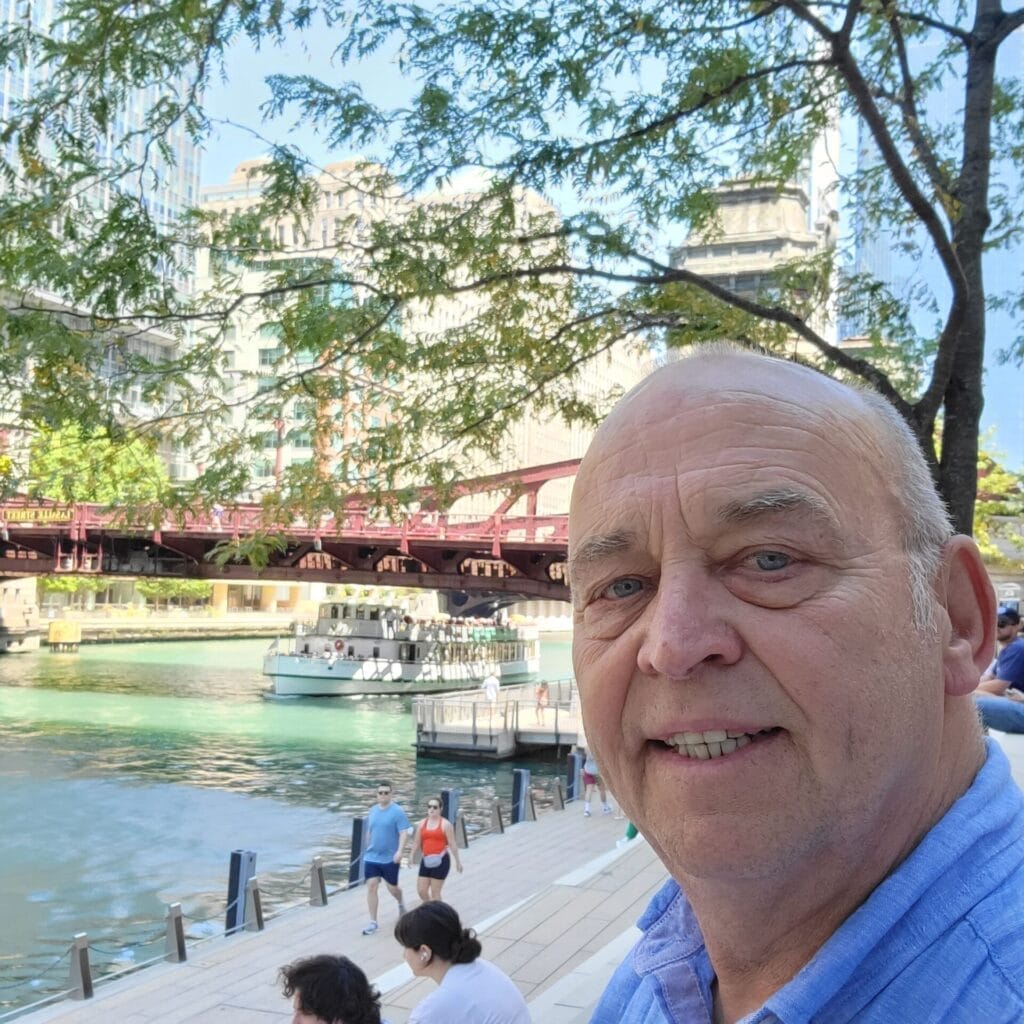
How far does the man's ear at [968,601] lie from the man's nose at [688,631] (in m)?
0.31

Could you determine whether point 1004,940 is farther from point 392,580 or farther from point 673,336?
point 392,580

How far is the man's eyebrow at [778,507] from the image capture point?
112 centimetres

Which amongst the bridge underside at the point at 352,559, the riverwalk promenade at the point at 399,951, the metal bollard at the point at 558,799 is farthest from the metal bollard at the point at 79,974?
the bridge underside at the point at 352,559

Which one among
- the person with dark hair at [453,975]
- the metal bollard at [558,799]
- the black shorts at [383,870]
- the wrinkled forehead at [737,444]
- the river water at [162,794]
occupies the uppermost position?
the wrinkled forehead at [737,444]

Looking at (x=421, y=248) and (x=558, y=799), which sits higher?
(x=421, y=248)

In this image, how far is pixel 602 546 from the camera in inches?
48.6

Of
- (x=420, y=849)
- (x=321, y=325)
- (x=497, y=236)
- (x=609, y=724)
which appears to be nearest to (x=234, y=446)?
(x=321, y=325)

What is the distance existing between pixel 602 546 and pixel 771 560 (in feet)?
0.68

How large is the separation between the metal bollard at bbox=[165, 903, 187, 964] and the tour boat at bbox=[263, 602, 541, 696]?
34.9 meters

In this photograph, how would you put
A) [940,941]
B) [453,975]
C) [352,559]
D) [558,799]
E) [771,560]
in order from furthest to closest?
[352,559] → [558,799] → [453,975] → [771,560] → [940,941]

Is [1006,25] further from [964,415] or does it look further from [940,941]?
[940,941]

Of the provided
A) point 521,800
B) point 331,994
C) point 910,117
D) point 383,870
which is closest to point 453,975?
point 331,994

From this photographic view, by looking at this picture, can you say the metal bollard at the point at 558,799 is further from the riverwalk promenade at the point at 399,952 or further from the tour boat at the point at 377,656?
the tour boat at the point at 377,656

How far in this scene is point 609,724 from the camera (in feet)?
3.90
